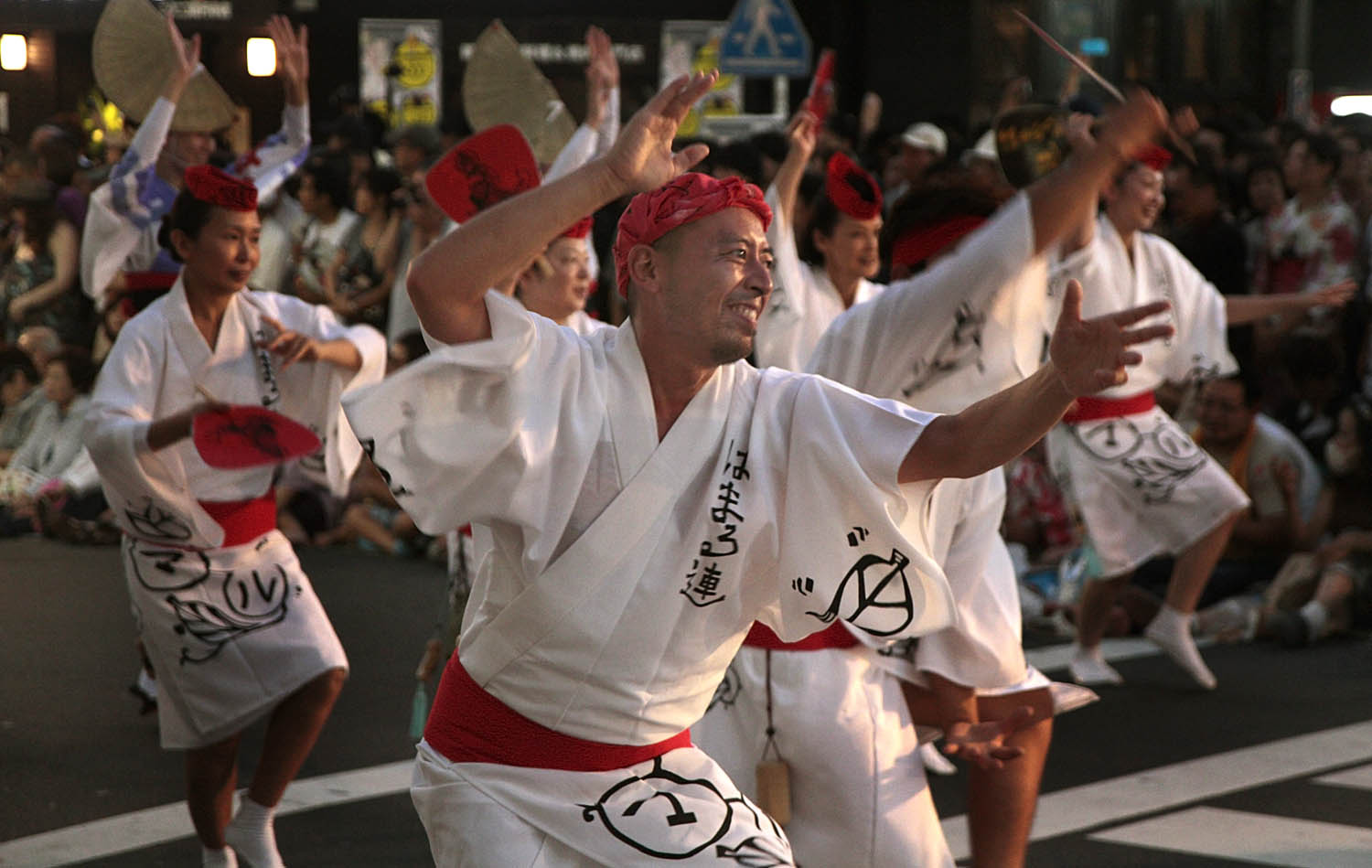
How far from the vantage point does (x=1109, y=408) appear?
22.7 feet

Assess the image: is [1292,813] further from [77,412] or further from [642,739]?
[77,412]

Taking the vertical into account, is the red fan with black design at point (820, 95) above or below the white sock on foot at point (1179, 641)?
above

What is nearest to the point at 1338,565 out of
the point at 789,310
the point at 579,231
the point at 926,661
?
the point at 789,310

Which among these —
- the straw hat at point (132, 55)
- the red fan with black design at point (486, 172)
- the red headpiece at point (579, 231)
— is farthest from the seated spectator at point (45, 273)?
the red fan with black design at point (486, 172)

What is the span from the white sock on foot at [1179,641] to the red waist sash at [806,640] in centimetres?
356

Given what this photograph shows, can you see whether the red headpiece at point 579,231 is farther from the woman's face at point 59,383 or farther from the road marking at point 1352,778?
the woman's face at point 59,383

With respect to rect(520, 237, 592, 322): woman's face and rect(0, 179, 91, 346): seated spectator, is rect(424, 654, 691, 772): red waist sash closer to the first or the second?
rect(520, 237, 592, 322): woman's face

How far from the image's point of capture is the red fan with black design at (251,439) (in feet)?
15.0

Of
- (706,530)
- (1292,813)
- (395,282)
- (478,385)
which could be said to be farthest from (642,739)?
(395,282)

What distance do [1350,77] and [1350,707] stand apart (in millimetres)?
11556

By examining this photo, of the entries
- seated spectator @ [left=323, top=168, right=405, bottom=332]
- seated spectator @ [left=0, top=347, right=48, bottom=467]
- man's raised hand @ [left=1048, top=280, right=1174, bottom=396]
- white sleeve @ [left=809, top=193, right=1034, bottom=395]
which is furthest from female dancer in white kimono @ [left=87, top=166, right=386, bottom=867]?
seated spectator @ [left=0, top=347, right=48, bottom=467]

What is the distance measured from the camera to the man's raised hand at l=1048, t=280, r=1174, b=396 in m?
2.52

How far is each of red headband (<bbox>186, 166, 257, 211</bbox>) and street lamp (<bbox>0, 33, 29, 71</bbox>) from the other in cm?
652

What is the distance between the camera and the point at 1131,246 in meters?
6.97
